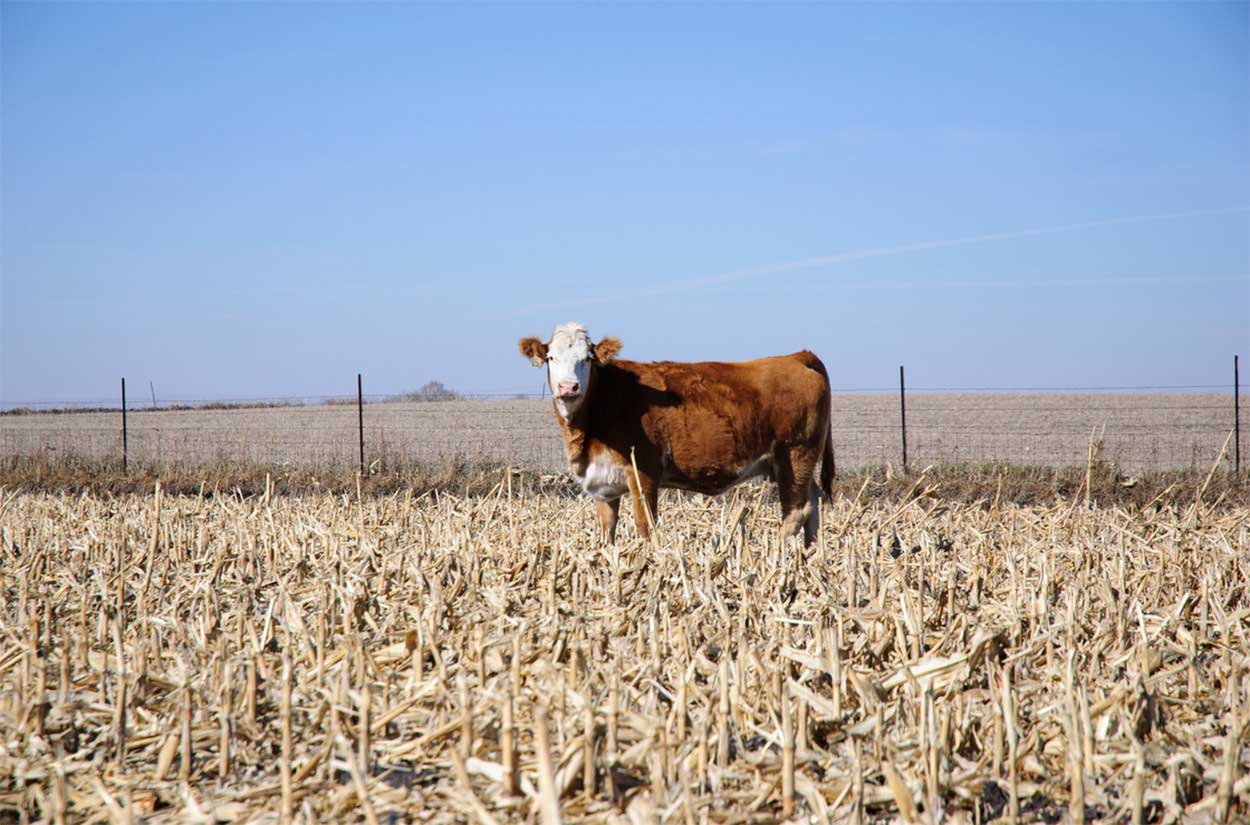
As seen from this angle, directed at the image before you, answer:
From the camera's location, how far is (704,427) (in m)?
9.41

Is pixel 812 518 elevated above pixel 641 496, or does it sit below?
below

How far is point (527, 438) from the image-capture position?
29.2m

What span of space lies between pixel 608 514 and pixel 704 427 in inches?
45.8

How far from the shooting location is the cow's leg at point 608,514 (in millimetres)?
8781

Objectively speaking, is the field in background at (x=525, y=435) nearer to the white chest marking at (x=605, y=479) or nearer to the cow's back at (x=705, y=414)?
the cow's back at (x=705, y=414)

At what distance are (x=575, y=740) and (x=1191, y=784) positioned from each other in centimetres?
198

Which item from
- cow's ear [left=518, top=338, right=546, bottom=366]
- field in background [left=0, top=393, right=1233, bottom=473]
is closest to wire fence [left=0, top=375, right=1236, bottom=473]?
field in background [left=0, top=393, right=1233, bottom=473]

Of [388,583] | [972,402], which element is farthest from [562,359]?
[972,402]

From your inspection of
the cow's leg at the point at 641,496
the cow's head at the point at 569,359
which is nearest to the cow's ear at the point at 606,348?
the cow's head at the point at 569,359

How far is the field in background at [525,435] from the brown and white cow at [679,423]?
303 inches

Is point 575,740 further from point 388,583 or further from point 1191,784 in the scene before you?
point 388,583

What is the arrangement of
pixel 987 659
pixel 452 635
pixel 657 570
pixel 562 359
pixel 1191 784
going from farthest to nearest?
pixel 562 359 < pixel 657 570 < pixel 452 635 < pixel 987 659 < pixel 1191 784

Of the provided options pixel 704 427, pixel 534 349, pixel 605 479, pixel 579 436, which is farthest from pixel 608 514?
pixel 534 349

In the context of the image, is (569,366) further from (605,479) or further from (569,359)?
(605,479)
